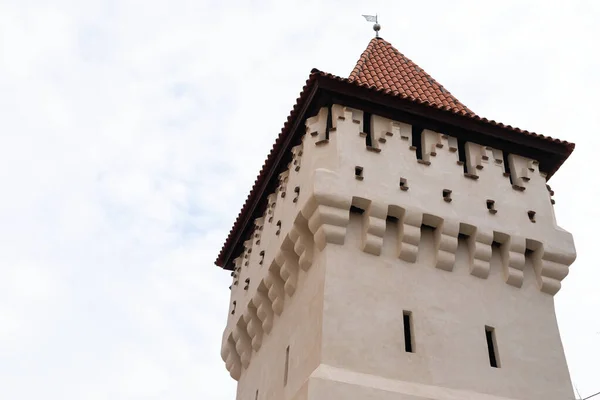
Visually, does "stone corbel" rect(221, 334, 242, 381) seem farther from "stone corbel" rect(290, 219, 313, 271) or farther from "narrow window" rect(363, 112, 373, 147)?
"narrow window" rect(363, 112, 373, 147)

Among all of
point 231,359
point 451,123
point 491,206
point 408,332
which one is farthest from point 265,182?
point 408,332

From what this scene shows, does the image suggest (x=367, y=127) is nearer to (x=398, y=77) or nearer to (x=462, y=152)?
(x=462, y=152)

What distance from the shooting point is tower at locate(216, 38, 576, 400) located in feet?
32.2

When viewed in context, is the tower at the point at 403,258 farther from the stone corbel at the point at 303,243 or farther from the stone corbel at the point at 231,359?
the stone corbel at the point at 231,359

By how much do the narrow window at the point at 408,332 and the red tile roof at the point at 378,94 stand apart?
3.74m

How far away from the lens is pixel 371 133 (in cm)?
1189

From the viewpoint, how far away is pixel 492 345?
10523mm

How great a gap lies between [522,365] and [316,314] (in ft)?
10.2

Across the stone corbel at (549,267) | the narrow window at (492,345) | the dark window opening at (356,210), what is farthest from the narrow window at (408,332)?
Result: the stone corbel at (549,267)

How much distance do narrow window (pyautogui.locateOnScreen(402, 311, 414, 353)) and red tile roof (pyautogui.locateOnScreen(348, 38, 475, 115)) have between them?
386 cm

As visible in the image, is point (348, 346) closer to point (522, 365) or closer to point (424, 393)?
point (424, 393)

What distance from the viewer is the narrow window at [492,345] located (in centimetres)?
1032

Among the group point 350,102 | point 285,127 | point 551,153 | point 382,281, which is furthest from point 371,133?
point 551,153

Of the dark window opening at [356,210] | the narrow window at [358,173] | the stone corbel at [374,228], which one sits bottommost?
the stone corbel at [374,228]
